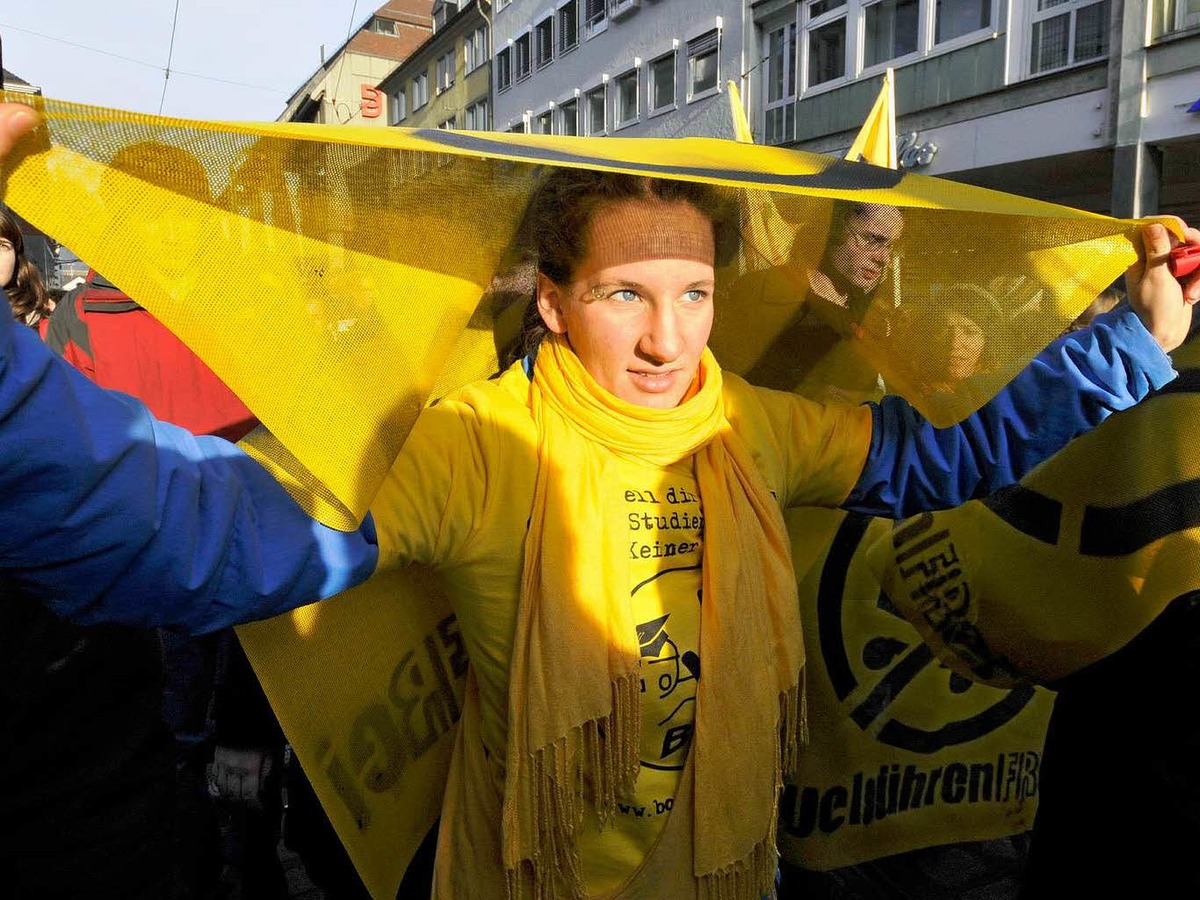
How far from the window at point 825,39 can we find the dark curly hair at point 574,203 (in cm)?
1330

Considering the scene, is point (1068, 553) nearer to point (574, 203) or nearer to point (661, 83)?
point (574, 203)

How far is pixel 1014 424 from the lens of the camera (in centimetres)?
152

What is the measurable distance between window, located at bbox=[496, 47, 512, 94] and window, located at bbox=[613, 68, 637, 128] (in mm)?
6434

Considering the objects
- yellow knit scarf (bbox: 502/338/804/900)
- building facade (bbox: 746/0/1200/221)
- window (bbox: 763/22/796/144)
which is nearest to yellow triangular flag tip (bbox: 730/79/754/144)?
yellow knit scarf (bbox: 502/338/804/900)

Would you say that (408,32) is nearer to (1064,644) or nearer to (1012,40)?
(1012,40)

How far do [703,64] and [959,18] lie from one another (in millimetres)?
5908

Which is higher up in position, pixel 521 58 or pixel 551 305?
pixel 521 58

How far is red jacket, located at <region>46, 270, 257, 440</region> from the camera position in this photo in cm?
227

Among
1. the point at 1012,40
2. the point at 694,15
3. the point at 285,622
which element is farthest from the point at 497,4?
the point at 285,622

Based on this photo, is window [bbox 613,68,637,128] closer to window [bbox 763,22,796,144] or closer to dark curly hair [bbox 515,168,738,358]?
window [bbox 763,22,796,144]

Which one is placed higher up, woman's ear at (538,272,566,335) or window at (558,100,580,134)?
window at (558,100,580,134)

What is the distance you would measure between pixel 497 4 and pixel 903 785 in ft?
90.9

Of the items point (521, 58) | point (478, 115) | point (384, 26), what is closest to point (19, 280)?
point (521, 58)

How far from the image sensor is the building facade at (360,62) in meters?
43.3
